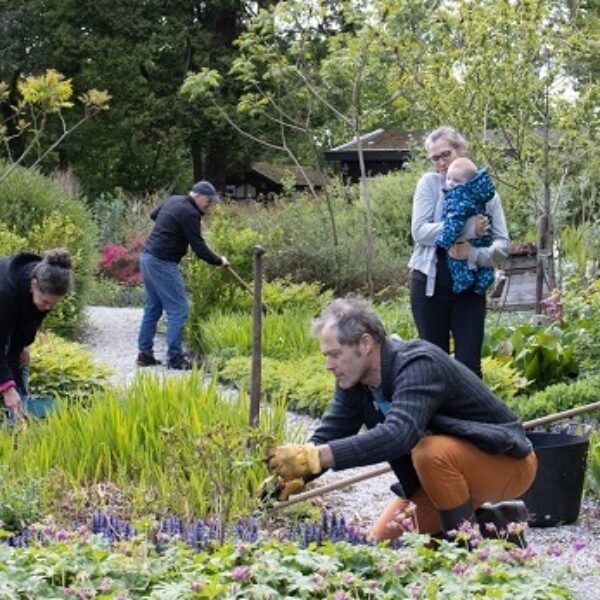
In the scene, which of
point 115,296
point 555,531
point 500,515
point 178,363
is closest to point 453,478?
point 500,515

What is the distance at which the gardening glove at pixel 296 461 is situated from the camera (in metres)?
4.48

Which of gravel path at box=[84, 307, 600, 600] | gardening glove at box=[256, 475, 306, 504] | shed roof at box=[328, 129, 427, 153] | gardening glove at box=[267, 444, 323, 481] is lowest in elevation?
gravel path at box=[84, 307, 600, 600]

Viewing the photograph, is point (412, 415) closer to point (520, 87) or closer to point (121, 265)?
point (520, 87)

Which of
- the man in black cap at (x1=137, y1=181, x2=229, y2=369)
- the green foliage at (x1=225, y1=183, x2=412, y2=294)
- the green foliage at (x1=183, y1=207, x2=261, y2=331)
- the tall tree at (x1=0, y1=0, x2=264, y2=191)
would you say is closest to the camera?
the man in black cap at (x1=137, y1=181, x2=229, y2=369)

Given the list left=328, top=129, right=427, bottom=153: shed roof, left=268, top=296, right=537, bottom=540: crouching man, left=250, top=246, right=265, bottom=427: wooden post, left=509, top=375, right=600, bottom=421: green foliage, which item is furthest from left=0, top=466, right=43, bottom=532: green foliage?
left=328, top=129, right=427, bottom=153: shed roof

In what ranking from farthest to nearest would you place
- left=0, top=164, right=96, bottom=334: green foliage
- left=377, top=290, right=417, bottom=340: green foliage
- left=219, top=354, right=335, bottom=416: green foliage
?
left=0, top=164, right=96, bottom=334: green foliage → left=377, top=290, right=417, bottom=340: green foliage → left=219, top=354, right=335, bottom=416: green foliage

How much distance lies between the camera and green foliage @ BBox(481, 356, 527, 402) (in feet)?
27.5

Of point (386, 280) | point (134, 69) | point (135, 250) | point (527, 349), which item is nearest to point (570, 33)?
point (527, 349)

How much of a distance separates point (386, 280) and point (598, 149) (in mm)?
4413

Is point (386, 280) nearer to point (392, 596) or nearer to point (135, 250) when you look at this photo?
point (135, 250)

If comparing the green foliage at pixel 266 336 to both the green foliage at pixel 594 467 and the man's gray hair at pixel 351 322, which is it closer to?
the green foliage at pixel 594 467

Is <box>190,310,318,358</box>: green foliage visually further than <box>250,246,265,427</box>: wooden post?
Yes

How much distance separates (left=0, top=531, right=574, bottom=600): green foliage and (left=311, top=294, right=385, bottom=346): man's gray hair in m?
0.89

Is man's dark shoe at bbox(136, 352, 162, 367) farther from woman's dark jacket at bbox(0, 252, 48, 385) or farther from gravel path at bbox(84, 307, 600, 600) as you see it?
woman's dark jacket at bbox(0, 252, 48, 385)
